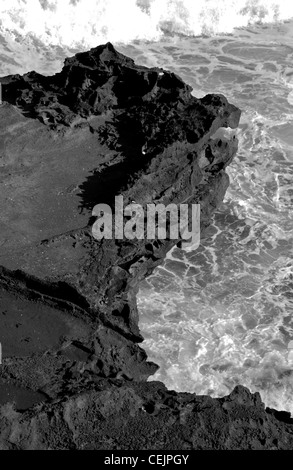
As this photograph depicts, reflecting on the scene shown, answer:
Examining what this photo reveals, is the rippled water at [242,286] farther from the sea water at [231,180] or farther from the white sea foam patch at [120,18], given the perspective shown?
the white sea foam patch at [120,18]

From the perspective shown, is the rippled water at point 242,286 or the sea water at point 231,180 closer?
the rippled water at point 242,286

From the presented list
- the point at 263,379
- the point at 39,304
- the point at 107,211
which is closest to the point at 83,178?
the point at 107,211

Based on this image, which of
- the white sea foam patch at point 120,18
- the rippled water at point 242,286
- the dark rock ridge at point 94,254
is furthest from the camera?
the white sea foam patch at point 120,18

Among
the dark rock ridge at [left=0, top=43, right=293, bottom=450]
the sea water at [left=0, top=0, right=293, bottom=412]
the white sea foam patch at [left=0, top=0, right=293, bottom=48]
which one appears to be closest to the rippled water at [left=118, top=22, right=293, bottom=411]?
the sea water at [left=0, top=0, right=293, bottom=412]

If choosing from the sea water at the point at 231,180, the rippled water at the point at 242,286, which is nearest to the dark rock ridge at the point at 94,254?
the rippled water at the point at 242,286

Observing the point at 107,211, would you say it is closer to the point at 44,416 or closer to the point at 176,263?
the point at 176,263

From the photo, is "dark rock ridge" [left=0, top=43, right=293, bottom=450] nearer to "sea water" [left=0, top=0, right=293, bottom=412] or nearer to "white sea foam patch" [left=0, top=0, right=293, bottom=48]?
"sea water" [left=0, top=0, right=293, bottom=412]

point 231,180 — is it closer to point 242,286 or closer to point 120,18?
point 242,286
